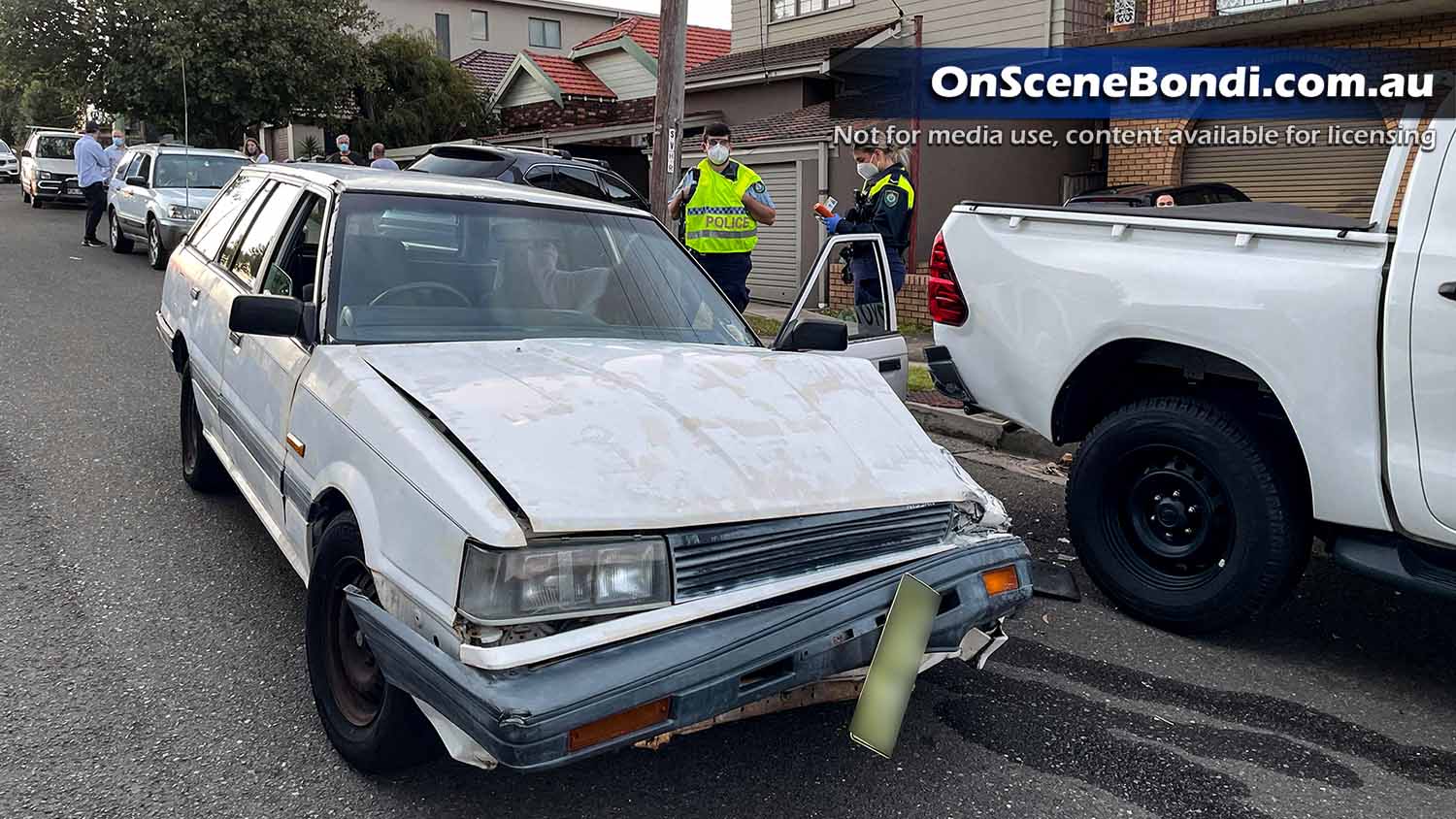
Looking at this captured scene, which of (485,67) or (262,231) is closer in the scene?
(262,231)

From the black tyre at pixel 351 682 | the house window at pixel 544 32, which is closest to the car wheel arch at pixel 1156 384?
the black tyre at pixel 351 682

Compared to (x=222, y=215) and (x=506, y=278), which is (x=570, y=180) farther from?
(x=506, y=278)

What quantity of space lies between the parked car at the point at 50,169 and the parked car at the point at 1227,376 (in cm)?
2425

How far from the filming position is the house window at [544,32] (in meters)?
41.4

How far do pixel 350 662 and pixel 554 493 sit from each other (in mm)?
873

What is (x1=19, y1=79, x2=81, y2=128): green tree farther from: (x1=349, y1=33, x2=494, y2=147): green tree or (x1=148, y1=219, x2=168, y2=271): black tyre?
(x1=148, y1=219, x2=168, y2=271): black tyre

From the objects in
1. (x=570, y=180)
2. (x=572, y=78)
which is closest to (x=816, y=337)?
(x=570, y=180)

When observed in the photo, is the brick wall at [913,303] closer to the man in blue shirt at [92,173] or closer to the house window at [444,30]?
the man in blue shirt at [92,173]

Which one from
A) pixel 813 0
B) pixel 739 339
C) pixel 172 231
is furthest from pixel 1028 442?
pixel 813 0

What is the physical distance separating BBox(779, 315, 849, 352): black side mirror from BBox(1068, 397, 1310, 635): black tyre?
106 centimetres

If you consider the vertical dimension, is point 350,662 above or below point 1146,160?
below

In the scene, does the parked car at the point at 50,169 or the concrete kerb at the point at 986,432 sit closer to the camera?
the concrete kerb at the point at 986,432

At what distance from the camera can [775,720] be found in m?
3.31

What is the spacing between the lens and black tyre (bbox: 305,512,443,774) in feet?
9.16
